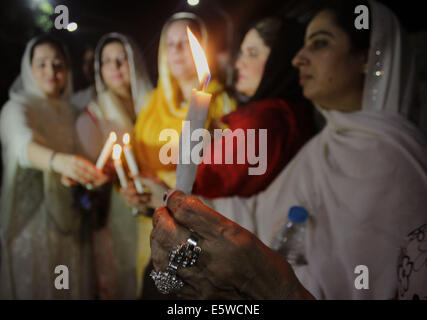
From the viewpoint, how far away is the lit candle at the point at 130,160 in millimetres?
1067

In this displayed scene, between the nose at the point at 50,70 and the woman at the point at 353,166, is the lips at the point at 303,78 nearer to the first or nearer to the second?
the woman at the point at 353,166

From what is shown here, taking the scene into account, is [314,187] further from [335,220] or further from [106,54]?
[106,54]

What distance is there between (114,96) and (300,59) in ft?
2.02

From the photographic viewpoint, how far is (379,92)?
946 millimetres

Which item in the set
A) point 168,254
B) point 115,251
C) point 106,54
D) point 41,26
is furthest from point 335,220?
point 41,26

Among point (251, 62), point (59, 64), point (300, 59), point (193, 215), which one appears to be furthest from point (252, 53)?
point (193, 215)

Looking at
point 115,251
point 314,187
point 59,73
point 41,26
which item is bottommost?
point 115,251

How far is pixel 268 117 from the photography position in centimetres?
104

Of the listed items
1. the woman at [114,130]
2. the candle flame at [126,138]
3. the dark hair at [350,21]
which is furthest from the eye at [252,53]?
the candle flame at [126,138]

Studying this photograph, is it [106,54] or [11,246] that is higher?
[106,54]

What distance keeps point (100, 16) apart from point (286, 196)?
836 millimetres

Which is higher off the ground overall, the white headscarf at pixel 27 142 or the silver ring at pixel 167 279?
the white headscarf at pixel 27 142

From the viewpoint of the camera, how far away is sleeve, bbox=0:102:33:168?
112cm

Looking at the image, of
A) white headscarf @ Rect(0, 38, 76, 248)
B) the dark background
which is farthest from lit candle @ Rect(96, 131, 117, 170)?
the dark background
